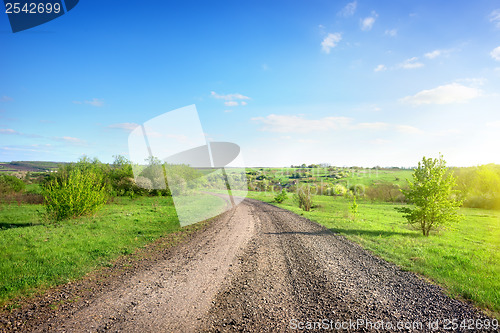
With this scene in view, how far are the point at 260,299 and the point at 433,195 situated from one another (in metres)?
15.0

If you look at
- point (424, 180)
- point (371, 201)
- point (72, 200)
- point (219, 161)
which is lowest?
point (371, 201)

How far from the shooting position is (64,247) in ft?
35.0

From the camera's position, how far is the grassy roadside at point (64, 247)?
23.7 ft

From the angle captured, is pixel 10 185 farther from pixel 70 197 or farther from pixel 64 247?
pixel 64 247

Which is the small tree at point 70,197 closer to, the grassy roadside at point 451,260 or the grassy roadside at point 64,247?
the grassy roadside at point 64,247

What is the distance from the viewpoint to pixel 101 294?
249 inches

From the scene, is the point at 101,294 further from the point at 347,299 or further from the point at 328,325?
the point at 347,299

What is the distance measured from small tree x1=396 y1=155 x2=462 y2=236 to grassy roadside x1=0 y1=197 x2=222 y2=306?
51.3 ft

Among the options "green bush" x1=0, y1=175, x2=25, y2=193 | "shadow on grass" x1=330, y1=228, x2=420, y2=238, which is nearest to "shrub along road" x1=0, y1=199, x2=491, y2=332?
"shadow on grass" x1=330, y1=228, x2=420, y2=238

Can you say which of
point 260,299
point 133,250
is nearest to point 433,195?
point 260,299

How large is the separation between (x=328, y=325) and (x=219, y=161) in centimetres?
1953

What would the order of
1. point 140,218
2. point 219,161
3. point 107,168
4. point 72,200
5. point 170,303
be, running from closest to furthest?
1. point 170,303
2. point 72,200
3. point 140,218
4. point 219,161
5. point 107,168

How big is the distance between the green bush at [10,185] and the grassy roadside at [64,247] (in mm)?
23416

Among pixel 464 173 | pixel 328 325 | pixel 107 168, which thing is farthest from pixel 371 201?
pixel 107 168
